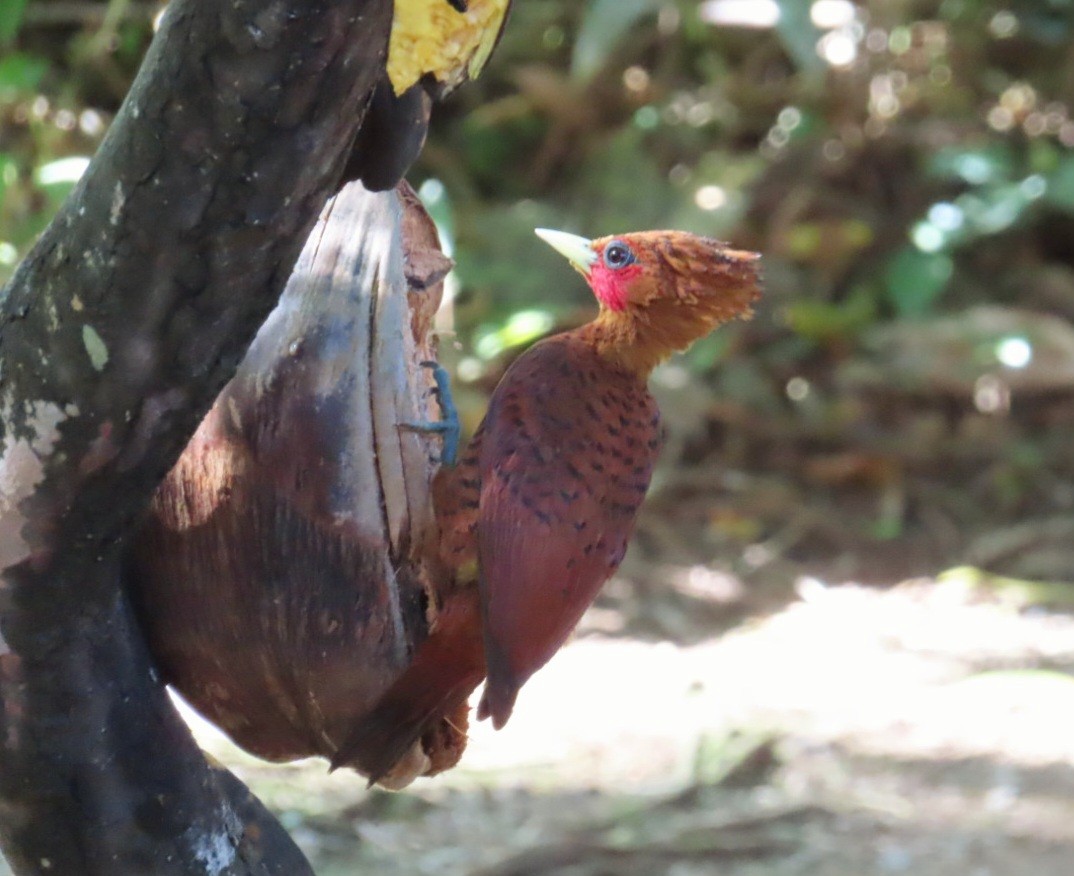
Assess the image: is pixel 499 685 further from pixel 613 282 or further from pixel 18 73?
pixel 18 73

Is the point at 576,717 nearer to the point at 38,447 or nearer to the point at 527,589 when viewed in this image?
the point at 527,589

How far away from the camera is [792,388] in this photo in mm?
3455

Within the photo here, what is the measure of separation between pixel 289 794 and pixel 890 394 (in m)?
1.89

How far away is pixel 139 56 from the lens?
3059 millimetres

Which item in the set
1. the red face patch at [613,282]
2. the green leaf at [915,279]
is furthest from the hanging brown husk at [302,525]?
the green leaf at [915,279]

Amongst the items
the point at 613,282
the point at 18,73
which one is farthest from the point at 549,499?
the point at 18,73

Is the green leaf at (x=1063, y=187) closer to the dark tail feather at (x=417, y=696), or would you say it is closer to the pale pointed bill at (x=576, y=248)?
the pale pointed bill at (x=576, y=248)

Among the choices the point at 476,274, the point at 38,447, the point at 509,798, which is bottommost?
the point at 509,798

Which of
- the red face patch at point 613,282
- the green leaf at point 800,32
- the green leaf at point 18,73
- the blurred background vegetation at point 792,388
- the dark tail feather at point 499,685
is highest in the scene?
the green leaf at point 18,73

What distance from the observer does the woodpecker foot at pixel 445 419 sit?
1062 mm

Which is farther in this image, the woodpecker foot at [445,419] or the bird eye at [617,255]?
the bird eye at [617,255]

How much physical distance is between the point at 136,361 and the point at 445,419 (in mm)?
381

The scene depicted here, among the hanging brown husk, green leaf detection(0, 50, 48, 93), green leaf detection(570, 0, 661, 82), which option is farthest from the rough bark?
green leaf detection(570, 0, 661, 82)

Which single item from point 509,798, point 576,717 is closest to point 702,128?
point 576,717
